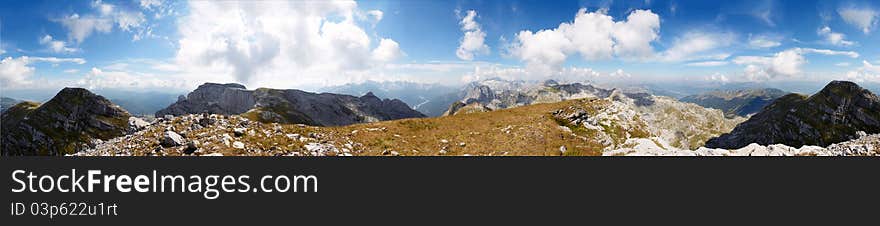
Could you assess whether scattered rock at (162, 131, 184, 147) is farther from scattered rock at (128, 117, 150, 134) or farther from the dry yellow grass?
the dry yellow grass

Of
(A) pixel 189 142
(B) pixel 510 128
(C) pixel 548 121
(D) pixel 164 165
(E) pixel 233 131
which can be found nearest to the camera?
(D) pixel 164 165

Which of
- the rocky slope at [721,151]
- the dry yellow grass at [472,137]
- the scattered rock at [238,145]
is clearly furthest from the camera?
the dry yellow grass at [472,137]

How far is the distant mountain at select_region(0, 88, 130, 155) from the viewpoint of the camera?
143m

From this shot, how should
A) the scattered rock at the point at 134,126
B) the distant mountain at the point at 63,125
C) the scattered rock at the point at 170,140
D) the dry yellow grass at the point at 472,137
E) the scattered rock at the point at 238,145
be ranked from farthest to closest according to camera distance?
the distant mountain at the point at 63,125 → the dry yellow grass at the point at 472,137 → the scattered rock at the point at 134,126 → the scattered rock at the point at 238,145 → the scattered rock at the point at 170,140

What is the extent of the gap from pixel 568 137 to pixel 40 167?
31.7 meters

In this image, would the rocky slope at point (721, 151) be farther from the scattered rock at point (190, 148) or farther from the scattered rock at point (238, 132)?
the scattered rock at point (190, 148)

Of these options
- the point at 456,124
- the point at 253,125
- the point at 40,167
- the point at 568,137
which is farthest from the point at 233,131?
the point at 568,137

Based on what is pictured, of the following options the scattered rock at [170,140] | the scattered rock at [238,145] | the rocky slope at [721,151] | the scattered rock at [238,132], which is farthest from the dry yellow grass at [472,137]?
the scattered rock at [170,140]

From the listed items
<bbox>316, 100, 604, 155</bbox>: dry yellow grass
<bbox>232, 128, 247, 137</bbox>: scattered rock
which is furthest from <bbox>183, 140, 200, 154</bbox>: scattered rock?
<bbox>316, 100, 604, 155</bbox>: dry yellow grass

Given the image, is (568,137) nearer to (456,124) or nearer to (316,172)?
(456,124)

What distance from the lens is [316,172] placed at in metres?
16.0

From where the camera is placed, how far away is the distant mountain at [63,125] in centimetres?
14338

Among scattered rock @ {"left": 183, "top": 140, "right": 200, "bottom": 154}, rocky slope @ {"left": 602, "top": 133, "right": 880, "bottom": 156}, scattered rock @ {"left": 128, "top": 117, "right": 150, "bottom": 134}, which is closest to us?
scattered rock @ {"left": 183, "top": 140, "right": 200, "bottom": 154}

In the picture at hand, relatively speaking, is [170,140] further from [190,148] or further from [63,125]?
[63,125]
